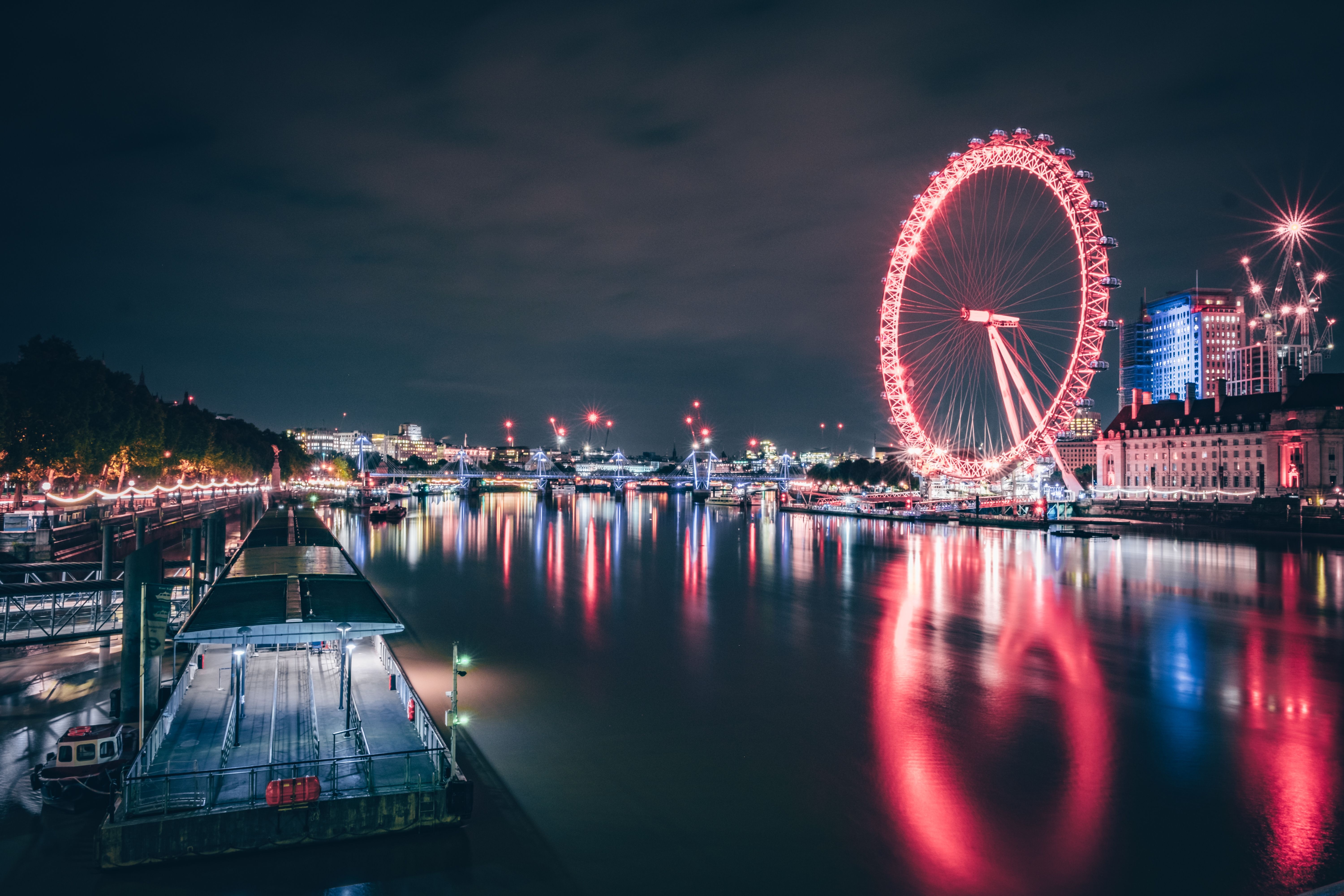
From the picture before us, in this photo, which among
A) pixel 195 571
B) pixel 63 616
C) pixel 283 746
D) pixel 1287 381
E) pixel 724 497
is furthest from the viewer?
pixel 724 497

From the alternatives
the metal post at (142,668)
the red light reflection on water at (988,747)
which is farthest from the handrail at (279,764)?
the red light reflection on water at (988,747)

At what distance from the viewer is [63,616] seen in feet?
78.7

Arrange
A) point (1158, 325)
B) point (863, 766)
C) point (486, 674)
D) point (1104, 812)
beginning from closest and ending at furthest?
point (1104, 812)
point (863, 766)
point (486, 674)
point (1158, 325)

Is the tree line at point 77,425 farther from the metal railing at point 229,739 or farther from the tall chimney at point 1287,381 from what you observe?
the tall chimney at point 1287,381

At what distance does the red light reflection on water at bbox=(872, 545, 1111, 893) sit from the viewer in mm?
12781

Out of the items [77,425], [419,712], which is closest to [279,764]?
[419,712]

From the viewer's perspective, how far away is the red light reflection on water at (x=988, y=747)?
41.9ft

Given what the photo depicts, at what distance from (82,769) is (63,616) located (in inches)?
513

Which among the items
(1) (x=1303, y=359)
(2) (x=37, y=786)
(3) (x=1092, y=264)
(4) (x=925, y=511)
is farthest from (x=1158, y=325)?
(2) (x=37, y=786)

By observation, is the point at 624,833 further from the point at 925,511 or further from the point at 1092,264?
the point at 925,511

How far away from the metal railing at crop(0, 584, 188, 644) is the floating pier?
6333mm

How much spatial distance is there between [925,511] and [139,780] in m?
97.3

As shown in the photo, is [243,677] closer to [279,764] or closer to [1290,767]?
[279,764]

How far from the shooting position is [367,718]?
15.1m
